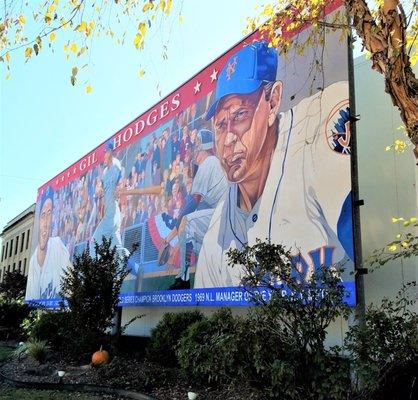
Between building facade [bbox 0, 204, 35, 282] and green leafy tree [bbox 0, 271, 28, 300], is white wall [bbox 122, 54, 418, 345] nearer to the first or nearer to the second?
green leafy tree [bbox 0, 271, 28, 300]

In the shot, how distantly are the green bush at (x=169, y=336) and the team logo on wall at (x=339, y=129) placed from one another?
4851mm

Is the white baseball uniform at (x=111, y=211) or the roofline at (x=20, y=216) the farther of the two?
the roofline at (x=20, y=216)

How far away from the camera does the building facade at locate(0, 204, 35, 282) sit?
53812 mm

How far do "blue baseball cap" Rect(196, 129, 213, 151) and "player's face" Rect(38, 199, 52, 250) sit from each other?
41.9 feet

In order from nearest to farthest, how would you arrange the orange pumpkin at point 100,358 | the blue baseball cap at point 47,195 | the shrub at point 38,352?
the orange pumpkin at point 100,358 < the shrub at point 38,352 < the blue baseball cap at point 47,195

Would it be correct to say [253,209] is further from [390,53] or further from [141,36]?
[390,53]

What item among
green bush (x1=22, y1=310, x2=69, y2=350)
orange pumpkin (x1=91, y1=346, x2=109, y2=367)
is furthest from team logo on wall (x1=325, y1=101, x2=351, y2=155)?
green bush (x1=22, y1=310, x2=69, y2=350)

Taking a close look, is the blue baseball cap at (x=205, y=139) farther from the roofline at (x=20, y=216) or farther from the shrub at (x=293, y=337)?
A: the roofline at (x=20, y=216)

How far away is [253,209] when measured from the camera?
1052 cm

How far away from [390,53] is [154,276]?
10.3 meters

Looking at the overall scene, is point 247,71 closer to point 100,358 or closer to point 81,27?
point 81,27

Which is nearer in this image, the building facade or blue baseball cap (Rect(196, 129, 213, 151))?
blue baseball cap (Rect(196, 129, 213, 151))

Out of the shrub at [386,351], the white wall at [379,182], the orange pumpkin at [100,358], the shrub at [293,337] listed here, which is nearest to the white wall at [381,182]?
the white wall at [379,182]

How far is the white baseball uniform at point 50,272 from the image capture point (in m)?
21.1
